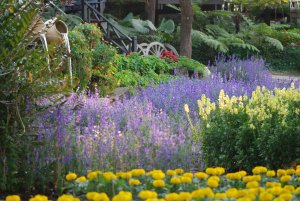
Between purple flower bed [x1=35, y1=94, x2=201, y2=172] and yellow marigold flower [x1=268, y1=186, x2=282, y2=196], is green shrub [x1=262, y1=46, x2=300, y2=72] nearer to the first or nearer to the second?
purple flower bed [x1=35, y1=94, x2=201, y2=172]

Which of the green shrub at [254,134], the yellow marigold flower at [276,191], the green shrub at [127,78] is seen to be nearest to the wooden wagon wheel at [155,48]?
the green shrub at [127,78]

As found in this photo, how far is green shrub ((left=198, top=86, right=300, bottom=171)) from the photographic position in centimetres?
507

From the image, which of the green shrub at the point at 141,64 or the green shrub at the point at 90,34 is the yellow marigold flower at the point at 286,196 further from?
the green shrub at the point at 141,64

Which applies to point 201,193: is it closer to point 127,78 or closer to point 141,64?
point 127,78

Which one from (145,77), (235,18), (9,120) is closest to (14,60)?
(9,120)

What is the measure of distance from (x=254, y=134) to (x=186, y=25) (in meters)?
10.9

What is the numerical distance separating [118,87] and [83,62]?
957 mm

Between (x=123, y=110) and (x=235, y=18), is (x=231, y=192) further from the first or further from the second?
(x=235, y=18)

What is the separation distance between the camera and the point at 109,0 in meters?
21.5

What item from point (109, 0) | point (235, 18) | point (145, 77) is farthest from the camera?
point (235, 18)

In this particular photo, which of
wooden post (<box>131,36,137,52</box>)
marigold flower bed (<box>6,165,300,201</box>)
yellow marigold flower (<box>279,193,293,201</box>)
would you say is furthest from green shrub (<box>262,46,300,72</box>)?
yellow marigold flower (<box>279,193,293,201</box>)

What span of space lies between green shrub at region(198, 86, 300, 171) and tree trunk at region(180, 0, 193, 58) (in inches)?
403

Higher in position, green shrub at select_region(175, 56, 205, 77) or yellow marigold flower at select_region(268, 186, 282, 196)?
yellow marigold flower at select_region(268, 186, 282, 196)

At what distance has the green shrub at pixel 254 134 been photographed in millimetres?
5070
